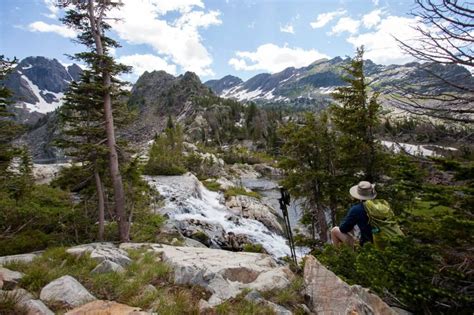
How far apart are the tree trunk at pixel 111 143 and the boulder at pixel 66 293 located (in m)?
7.76

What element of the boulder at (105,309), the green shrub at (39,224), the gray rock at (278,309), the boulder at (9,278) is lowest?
the green shrub at (39,224)

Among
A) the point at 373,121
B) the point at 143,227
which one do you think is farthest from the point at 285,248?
the point at 373,121

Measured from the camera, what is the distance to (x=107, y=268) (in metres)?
6.35

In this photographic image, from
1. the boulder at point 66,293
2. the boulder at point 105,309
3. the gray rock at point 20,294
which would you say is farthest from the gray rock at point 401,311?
the gray rock at point 20,294

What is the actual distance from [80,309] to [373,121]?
43.7ft

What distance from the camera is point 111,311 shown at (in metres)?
4.34

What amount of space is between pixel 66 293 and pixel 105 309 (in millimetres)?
971

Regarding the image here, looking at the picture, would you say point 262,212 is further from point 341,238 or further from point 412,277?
point 412,277

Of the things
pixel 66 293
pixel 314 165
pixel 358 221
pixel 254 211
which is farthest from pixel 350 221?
pixel 254 211

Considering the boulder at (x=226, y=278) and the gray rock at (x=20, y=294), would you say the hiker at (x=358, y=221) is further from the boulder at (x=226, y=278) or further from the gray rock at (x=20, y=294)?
the gray rock at (x=20, y=294)

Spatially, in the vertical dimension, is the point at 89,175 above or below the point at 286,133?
below

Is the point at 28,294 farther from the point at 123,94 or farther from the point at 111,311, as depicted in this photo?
the point at 123,94

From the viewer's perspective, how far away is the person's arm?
22.5 feet

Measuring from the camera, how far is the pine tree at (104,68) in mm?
12539
